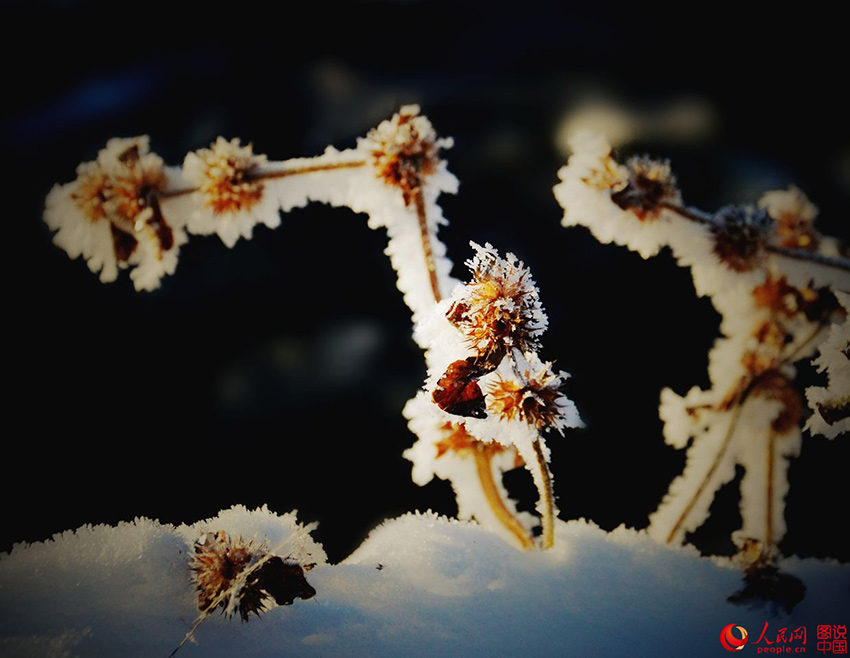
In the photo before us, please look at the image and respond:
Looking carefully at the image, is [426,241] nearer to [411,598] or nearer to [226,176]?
[226,176]

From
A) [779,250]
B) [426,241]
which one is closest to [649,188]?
[779,250]

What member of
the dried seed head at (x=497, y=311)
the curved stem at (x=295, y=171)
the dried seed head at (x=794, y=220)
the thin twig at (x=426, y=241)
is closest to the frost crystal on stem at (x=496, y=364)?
A: the dried seed head at (x=497, y=311)

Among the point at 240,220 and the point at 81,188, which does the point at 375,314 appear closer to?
the point at 240,220

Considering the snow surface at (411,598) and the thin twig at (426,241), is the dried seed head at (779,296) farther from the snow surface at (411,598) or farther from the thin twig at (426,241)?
the thin twig at (426,241)

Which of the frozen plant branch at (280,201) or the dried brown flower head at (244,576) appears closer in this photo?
the dried brown flower head at (244,576)

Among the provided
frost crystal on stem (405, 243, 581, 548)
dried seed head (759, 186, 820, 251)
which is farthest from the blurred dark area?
frost crystal on stem (405, 243, 581, 548)

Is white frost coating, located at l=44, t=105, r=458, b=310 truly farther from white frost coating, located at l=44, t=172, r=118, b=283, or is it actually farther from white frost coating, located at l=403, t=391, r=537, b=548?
white frost coating, located at l=403, t=391, r=537, b=548

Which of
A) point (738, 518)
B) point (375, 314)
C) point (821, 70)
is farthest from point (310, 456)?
point (821, 70)
